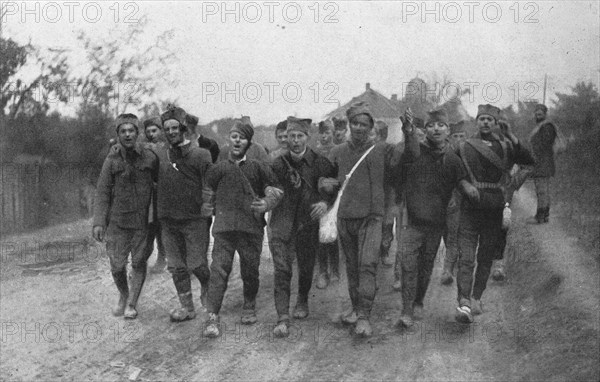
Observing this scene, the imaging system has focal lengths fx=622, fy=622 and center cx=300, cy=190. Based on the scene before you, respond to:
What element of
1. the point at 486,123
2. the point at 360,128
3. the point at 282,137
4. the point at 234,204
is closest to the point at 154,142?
the point at 282,137

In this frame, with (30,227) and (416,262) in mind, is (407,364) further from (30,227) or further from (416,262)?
(30,227)

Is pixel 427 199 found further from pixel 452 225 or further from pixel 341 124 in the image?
pixel 341 124

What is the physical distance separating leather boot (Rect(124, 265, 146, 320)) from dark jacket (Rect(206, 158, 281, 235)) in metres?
1.34

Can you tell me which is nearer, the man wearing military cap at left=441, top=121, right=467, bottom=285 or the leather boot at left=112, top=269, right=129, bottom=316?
the man wearing military cap at left=441, top=121, right=467, bottom=285

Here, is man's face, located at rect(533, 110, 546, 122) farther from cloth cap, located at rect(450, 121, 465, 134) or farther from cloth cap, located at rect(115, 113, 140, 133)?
cloth cap, located at rect(115, 113, 140, 133)

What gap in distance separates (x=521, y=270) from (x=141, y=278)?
452cm

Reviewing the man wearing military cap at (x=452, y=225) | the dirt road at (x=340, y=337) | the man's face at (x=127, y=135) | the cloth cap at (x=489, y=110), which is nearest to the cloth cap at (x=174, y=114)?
the man's face at (x=127, y=135)

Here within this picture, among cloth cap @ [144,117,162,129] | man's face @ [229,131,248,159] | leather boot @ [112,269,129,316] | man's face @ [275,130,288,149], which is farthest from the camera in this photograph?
man's face @ [275,130,288,149]

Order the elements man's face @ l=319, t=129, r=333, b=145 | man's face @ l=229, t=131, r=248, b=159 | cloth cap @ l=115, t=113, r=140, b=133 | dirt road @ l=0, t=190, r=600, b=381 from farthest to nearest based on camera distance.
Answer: man's face @ l=319, t=129, r=333, b=145, cloth cap @ l=115, t=113, r=140, b=133, man's face @ l=229, t=131, r=248, b=159, dirt road @ l=0, t=190, r=600, b=381

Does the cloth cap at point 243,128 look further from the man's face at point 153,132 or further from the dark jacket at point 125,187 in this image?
the man's face at point 153,132

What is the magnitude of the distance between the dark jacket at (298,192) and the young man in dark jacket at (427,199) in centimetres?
90

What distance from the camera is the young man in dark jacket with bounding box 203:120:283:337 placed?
21.0 feet

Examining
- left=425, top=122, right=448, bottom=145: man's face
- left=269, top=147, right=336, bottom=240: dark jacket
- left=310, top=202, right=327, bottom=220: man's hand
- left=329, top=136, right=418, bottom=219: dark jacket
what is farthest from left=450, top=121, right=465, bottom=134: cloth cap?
left=310, top=202, right=327, bottom=220: man's hand

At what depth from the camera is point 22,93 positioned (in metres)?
13.9
